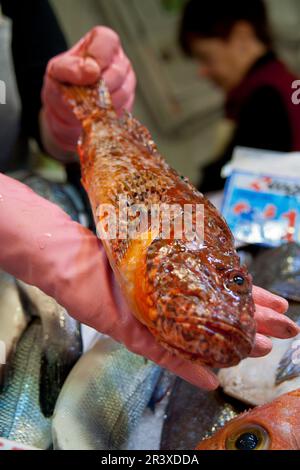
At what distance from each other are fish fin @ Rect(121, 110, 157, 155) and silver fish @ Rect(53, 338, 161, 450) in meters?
0.53

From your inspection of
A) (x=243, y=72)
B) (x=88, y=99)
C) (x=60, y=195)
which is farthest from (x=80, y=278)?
(x=243, y=72)

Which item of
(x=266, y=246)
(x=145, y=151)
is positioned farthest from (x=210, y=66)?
(x=145, y=151)

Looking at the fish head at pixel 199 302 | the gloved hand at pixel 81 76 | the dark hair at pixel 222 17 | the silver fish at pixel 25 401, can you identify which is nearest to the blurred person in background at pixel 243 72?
the dark hair at pixel 222 17

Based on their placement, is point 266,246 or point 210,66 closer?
point 266,246

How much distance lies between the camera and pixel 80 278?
48.2 inches

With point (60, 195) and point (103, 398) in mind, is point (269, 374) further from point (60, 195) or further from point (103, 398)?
point (60, 195)

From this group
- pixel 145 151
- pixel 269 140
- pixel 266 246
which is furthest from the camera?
pixel 269 140

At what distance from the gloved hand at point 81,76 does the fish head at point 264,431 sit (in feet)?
3.37

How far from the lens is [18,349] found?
Result: 1.46 meters

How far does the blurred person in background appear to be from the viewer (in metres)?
2.68

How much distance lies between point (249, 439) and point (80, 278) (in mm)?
477

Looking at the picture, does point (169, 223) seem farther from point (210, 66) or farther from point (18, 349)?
point (210, 66)

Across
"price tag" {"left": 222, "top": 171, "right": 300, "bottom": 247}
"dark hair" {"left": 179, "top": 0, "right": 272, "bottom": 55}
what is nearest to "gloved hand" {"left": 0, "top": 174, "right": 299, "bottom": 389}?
"price tag" {"left": 222, "top": 171, "right": 300, "bottom": 247}
